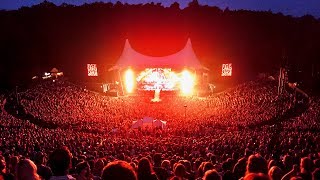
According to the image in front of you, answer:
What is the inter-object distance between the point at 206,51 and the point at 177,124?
29.2 metres

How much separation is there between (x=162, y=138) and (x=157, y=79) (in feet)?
65.0

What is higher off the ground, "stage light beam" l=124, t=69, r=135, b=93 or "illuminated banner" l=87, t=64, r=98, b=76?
"illuminated banner" l=87, t=64, r=98, b=76

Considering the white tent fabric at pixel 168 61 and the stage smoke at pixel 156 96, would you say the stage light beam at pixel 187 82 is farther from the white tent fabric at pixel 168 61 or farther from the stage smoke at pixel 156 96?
the stage smoke at pixel 156 96

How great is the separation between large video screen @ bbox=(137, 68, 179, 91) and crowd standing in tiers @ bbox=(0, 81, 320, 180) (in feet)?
10.1

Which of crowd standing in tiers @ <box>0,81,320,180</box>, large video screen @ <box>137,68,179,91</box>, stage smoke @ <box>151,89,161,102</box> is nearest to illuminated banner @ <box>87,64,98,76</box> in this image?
large video screen @ <box>137,68,179,91</box>

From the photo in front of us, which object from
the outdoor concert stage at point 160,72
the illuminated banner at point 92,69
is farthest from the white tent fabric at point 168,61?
the illuminated banner at point 92,69

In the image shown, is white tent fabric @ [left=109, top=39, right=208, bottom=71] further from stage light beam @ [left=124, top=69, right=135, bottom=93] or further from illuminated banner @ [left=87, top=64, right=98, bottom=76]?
illuminated banner @ [left=87, top=64, right=98, bottom=76]

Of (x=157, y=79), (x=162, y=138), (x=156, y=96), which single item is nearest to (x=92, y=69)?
(x=157, y=79)

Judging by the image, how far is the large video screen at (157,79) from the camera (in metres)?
38.6

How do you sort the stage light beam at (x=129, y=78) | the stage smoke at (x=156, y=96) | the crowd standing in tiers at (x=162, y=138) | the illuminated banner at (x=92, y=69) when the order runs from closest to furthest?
1. the crowd standing in tiers at (x=162, y=138)
2. the stage smoke at (x=156, y=96)
3. the stage light beam at (x=129, y=78)
4. the illuminated banner at (x=92, y=69)

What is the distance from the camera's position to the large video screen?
38.6 m

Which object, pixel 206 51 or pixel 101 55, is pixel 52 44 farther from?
pixel 206 51

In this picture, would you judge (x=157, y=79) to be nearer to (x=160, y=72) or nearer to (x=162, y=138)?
(x=160, y=72)

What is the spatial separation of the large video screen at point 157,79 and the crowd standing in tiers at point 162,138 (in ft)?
10.1
